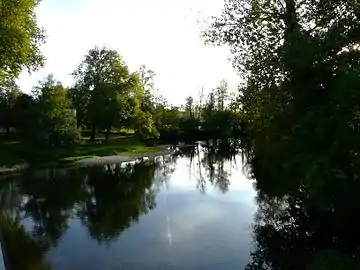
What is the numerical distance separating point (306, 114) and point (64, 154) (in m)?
43.5

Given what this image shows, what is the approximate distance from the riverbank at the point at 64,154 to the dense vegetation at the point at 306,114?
30797 millimetres

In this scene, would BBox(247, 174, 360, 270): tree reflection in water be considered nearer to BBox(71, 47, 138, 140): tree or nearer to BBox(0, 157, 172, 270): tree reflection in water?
BBox(0, 157, 172, 270): tree reflection in water

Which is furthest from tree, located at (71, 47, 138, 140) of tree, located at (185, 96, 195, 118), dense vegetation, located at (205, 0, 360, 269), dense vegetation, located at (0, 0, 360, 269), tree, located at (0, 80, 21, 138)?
dense vegetation, located at (205, 0, 360, 269)

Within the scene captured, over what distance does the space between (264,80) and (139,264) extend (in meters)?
8.55

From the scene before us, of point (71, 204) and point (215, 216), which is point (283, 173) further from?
point (71, 204)

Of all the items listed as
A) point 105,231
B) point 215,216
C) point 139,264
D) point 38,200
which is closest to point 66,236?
point 105,231

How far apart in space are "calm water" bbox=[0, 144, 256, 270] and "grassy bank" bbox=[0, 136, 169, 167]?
17.3 feet

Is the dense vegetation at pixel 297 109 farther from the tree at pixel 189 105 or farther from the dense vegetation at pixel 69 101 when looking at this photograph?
the tree at pixel 189 105

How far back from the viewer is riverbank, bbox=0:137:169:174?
4738 centimetres

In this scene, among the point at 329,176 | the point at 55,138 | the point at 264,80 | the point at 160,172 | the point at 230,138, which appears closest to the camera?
the point at 329,176

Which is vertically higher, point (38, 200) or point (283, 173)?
point (283, 173)

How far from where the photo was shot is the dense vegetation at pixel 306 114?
38.3ft

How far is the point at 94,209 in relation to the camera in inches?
1094

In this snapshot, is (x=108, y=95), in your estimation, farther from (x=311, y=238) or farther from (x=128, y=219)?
(x=311, y=238)
